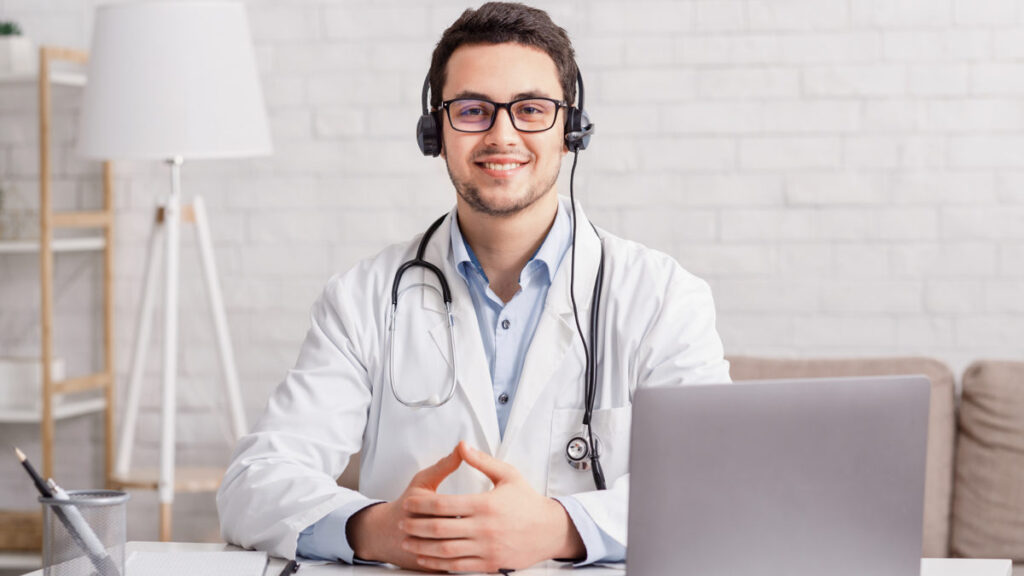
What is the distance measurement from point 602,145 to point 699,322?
1.33 meters

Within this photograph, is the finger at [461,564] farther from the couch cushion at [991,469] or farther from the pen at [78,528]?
the couch cushion at [991,469]

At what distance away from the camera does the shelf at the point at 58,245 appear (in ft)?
10.2

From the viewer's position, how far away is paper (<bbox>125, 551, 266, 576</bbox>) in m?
1.36

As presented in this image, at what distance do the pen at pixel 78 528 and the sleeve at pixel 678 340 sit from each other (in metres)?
0.74

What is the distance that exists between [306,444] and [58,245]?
1709 mm

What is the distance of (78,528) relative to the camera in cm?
119

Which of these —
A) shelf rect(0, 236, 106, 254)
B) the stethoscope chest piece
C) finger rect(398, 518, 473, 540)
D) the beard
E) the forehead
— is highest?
the forehead

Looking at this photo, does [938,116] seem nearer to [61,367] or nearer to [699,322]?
[699,322]

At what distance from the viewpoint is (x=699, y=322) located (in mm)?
1802

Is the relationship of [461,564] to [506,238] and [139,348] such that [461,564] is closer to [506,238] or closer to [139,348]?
[506,238]

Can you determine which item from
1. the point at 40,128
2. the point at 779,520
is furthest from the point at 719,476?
the point at 40,128

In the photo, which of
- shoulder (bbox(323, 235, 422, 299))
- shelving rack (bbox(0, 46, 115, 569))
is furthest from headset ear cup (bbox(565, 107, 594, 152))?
shelving rack (bbox(0, 46, 115, 569))

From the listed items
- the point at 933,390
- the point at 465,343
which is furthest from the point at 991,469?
the point at 465,343

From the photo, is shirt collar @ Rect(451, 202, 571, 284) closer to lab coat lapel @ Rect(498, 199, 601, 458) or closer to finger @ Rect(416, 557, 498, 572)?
lab coat lapel @ Rect(498, 199, 601, 458)
